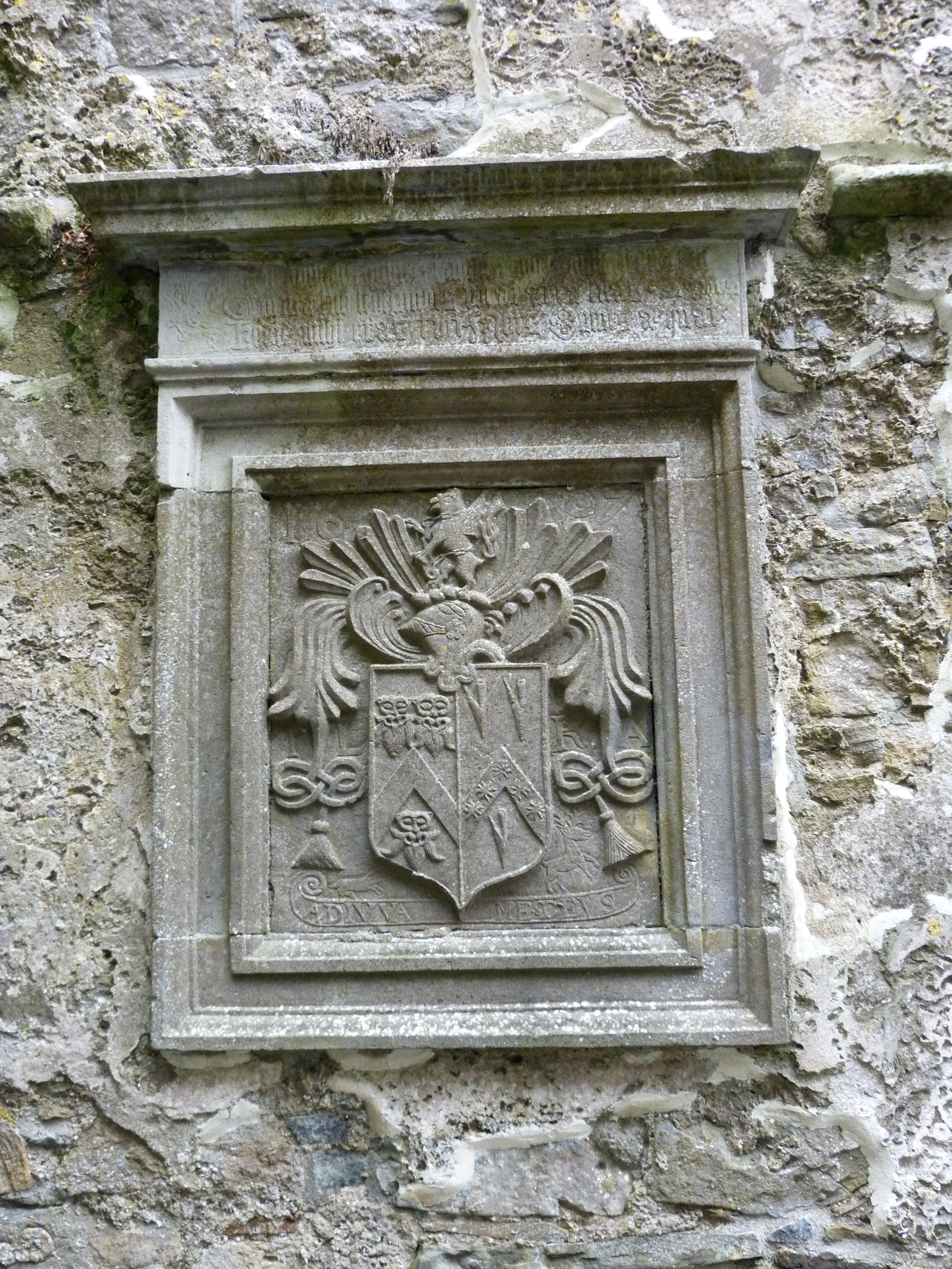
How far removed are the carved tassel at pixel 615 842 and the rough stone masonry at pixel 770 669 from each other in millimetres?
348

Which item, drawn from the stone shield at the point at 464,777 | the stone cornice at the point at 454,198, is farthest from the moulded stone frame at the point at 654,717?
the stone cornice at the point at 454,198

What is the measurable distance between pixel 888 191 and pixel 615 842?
5.72ft

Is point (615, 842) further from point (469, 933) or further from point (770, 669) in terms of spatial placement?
point (770, 669)

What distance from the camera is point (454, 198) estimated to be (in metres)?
2.20

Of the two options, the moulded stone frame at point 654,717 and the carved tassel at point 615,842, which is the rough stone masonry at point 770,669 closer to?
the moulded stone frame at point 654,717

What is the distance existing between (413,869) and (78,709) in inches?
36.4

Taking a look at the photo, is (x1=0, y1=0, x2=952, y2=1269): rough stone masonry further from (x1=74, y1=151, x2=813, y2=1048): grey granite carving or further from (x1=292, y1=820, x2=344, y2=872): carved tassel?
(x1=292, y1=820, x2=344, y2=872): carved tassel

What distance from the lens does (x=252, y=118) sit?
2.39 metres

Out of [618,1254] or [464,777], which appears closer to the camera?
[618,1254]

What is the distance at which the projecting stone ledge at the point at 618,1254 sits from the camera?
6.72 ft

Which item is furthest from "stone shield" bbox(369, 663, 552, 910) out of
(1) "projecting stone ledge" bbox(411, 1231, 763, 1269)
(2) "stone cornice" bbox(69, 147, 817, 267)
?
(2) "stone cornice" bbox(69, 147, 817, 267)

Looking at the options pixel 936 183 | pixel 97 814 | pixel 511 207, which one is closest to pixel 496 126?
pixel 511 207

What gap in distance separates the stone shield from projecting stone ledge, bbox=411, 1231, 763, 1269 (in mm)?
776

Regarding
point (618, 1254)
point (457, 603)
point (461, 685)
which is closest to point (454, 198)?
point (457, 603)
